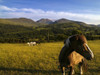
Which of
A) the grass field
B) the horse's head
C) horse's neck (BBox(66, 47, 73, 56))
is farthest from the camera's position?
the grass field

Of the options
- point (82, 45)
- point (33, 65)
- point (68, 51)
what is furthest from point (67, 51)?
point (33, 65)

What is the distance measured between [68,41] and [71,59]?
989mm

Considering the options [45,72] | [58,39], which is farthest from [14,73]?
[58,39]

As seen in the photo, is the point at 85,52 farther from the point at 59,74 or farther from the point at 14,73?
the point at 14,73

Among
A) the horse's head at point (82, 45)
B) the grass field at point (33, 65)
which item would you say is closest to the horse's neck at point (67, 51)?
the horse's head at point (82, 45)

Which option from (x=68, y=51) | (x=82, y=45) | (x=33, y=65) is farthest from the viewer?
(x=33, y=65)

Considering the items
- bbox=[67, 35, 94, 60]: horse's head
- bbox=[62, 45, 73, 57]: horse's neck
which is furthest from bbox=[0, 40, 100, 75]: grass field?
bbox=[67, 35, 94, 60]: horse's head

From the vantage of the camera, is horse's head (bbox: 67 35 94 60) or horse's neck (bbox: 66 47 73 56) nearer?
horse's head (bbox: 67 35 94 60)

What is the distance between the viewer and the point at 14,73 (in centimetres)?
632

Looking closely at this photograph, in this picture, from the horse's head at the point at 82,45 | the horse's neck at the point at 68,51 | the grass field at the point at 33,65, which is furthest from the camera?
the grass field at the point at 33,65

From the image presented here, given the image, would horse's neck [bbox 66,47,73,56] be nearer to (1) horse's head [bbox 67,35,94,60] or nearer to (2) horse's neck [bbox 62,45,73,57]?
(2) horse's neck [bbox 62,45,73,57]

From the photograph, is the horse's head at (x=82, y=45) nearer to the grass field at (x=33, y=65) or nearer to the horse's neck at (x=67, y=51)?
the horse's neck at (x=67, y=51)

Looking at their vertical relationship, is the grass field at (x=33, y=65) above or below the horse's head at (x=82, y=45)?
below

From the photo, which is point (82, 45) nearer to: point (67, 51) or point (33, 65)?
point (67, 51)
